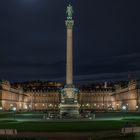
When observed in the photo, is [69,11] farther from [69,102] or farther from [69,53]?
[69,102]

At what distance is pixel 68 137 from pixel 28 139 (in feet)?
15.1

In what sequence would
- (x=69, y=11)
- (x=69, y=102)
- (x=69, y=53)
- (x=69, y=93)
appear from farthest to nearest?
1. (x=69, y=11)
2. (x=69, y=53)
3. (x=69, y=93)
4. (x=69, y=102)

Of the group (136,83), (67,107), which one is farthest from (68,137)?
(136,83)

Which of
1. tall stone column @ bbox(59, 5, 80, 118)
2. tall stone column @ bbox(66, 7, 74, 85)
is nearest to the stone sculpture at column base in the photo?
tall stone column @ bbox(59, 5, 80, 118)

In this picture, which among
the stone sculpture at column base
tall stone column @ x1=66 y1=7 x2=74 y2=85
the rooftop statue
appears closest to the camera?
the stone sculpture at column base

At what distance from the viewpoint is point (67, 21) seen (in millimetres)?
99875

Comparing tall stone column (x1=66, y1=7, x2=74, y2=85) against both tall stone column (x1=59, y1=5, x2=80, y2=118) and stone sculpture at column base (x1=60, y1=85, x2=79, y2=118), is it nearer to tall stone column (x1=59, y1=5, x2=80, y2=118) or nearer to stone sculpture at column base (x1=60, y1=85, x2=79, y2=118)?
tall stone column (x1=59, y1=5, x2=80, y2=118)

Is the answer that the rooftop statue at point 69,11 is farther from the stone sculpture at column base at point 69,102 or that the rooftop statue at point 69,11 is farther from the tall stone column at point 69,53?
the stone sculpture at column base at point 69,102

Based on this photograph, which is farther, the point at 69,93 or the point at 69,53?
the point at 69,53

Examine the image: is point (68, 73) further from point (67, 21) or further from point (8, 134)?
point (8, 134)

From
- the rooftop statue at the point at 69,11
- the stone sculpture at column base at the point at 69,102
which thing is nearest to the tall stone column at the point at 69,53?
the rooftop statue at the point at 69,11

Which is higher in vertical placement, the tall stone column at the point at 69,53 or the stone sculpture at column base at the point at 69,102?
the tall stone column at the point at 69,53

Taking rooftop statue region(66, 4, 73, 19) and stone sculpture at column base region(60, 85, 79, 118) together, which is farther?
rooftop statue region(66, 4, 73, 19)

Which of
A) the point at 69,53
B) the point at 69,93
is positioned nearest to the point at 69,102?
the point at 69,93
